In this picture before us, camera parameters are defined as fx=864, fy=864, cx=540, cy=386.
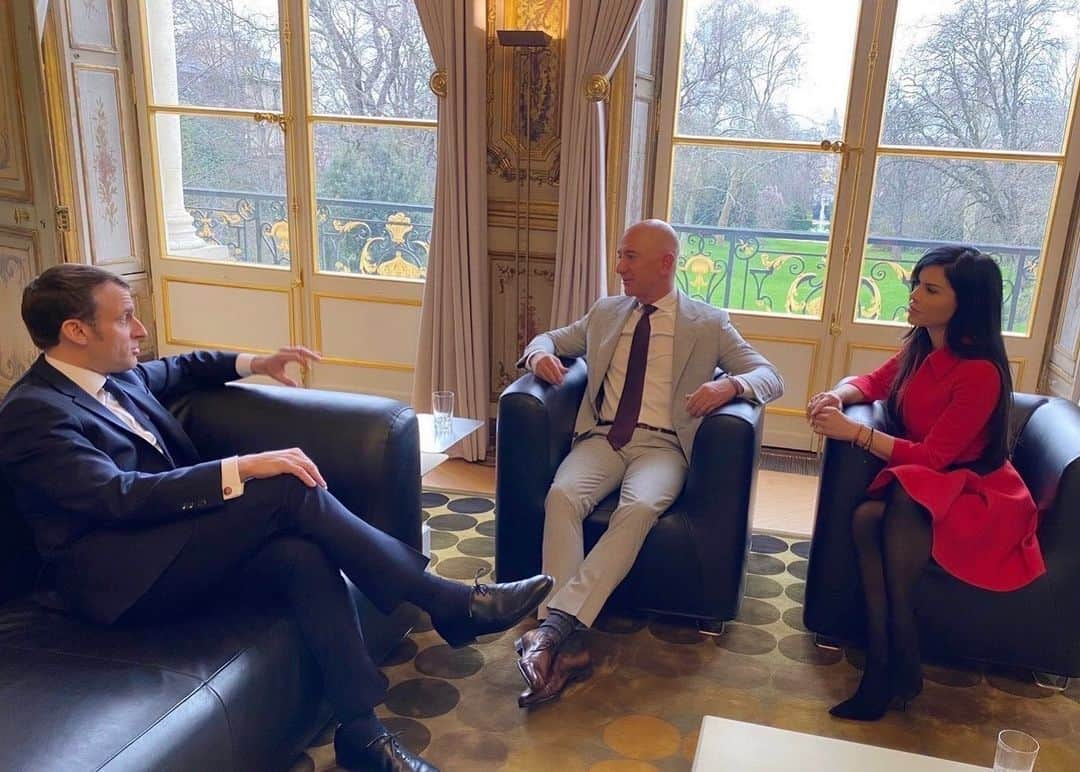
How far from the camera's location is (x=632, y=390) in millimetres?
2580

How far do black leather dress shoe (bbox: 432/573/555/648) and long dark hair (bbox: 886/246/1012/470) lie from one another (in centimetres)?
117

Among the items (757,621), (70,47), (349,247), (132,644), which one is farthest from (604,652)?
(70,47)

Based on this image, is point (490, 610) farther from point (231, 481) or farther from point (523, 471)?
point (231, 481)

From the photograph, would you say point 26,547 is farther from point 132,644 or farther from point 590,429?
point 590,429

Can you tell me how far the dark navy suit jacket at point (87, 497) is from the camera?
163 cm

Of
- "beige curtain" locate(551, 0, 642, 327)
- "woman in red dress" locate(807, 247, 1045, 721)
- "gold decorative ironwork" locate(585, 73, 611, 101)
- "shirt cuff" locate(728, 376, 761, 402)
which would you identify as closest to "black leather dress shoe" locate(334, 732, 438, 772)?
"woman in red dress" locate(807, 247, 1045, 721)

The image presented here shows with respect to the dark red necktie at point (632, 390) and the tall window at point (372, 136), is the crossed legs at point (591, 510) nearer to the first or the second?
the dark red necktie at point (632, 390)

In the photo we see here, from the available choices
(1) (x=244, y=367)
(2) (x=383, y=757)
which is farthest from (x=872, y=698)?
(1) (x=244, y=367)

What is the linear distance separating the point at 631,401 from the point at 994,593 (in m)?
1.06

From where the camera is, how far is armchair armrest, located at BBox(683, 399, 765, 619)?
7.34 feet

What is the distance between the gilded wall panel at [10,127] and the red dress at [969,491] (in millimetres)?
3701

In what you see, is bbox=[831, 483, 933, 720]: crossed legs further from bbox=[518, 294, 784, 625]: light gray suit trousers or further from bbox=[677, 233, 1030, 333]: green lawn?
bbox=[677, 233, 1030, 333]: green lawn

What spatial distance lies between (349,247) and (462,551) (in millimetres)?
1919

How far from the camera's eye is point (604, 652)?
7.60 feet
